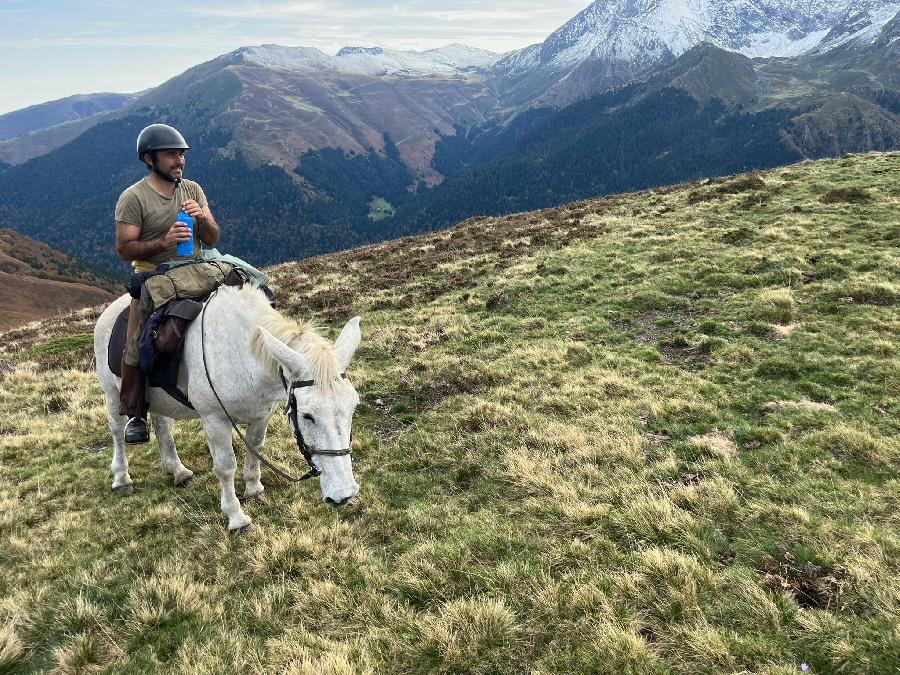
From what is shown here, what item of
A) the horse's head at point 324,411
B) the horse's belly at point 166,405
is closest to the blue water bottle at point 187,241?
the horse's belly at point 166,405

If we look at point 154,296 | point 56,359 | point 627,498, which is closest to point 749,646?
point 627,498

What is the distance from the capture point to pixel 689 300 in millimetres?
13992

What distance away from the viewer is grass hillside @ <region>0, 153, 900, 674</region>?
4.10 meters

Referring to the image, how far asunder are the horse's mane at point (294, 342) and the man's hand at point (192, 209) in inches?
57.1

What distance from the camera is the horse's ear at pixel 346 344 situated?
4.82 m

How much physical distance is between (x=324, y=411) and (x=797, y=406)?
8258mm

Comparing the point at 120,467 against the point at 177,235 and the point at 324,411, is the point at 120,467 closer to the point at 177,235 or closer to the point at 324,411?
the point at 177,235

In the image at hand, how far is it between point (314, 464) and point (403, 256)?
73.3ft

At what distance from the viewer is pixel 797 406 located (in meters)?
8.01

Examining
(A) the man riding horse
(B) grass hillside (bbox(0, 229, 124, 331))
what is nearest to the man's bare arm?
(A) the man riding horse

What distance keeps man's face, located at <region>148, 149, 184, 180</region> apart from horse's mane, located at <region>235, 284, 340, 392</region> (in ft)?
6.84

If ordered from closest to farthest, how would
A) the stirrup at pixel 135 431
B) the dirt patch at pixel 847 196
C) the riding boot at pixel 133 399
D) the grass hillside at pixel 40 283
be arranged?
1. the riding boot at pixel 133 399
2. the stirrup at pixel 135 431
3. the dirt patch at pixel 847 196
4. the grass hillside at pixel 40 283

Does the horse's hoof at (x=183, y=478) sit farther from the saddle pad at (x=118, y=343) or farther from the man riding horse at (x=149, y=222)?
the saddle pad at (x=118, y=343)

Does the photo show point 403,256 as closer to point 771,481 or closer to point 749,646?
point 771,481
